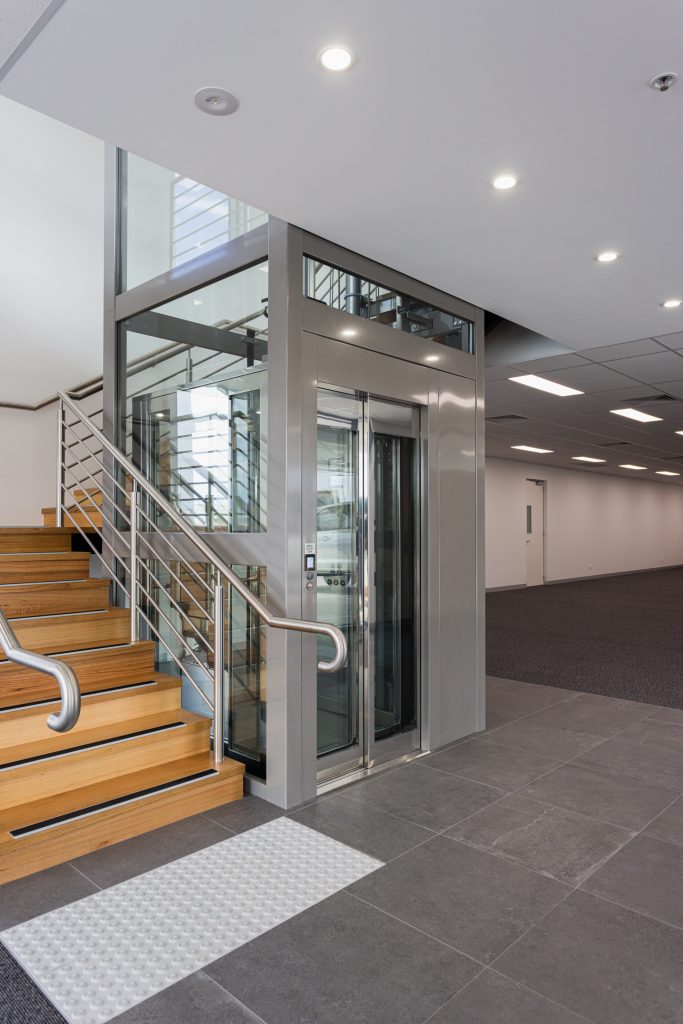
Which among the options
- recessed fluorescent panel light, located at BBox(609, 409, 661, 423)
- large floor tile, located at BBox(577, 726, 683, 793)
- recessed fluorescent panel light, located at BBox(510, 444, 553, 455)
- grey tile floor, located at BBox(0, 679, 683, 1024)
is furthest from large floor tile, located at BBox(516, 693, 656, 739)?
recessed fluorescent panel light, located at BBox(510, 444, 553, 455)

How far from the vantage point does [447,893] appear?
2.59 metres

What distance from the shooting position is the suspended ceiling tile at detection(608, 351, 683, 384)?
19.6 feet

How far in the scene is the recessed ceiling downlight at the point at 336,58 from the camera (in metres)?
2.07

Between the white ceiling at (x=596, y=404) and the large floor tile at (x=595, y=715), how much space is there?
9.57ft

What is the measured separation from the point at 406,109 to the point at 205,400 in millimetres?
2042

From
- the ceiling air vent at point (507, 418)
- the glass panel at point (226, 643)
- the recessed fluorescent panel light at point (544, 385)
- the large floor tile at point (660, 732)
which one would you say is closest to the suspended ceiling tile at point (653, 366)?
the recessed fluorescent panel light at point (544, 385)

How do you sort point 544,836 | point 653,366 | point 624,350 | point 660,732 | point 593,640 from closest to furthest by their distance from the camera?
1. point 544,836
2. point 660,732
3. point 624,350
4. point 653,366
5. point 593,640

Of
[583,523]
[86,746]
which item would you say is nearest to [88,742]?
[86,746]

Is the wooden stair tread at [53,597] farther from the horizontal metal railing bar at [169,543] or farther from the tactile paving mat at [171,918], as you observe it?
the tactile paving mat at [171,918]

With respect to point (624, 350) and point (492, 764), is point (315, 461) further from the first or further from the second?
point (624, 350)

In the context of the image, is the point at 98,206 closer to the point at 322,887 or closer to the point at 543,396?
the point at 543,396

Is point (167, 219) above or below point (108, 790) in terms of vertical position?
above

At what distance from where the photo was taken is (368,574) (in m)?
3.98

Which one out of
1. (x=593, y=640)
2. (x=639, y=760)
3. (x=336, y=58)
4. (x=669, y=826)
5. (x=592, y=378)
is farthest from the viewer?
(x=593, y=640)
